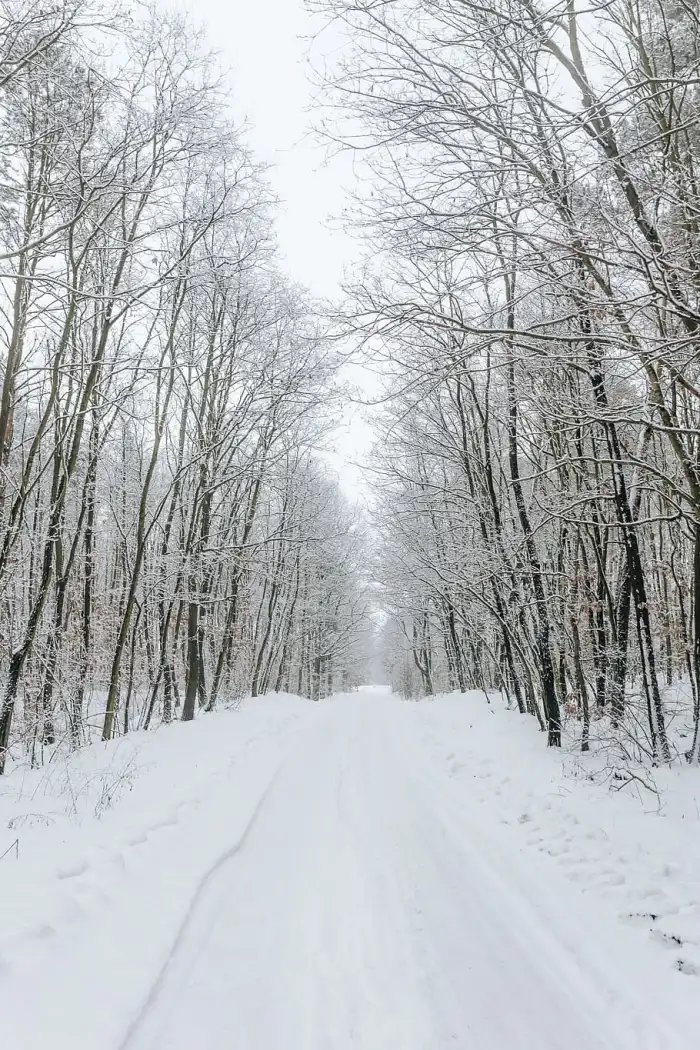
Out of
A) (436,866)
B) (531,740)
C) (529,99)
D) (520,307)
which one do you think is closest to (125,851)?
(436,866)

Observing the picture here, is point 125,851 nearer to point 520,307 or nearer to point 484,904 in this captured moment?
point 484,904

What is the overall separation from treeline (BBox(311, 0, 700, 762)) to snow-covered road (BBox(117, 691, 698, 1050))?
3.10 m

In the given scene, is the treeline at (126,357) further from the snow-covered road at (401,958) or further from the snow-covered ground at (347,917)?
the snow-covered road at (401,958)

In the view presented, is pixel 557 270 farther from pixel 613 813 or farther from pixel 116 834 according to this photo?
pixel 116 834

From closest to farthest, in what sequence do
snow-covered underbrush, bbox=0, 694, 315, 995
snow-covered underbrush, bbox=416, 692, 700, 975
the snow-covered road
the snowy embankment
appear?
the snow-covered road < the snowy embankment < snow-covered underbrush, bbox=0, 694, 315, 995 < snow-covered underbrush, bbox=416, 692, 700, 975

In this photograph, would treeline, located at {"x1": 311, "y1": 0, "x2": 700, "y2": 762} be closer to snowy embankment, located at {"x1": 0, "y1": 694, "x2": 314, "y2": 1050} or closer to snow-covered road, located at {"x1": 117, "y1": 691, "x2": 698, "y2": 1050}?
snow-covered road, located at {"x1": 117, "y1": 691, "x2": 698, "y2": 1050}

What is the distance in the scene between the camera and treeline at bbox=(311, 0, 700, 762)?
13.5 ft

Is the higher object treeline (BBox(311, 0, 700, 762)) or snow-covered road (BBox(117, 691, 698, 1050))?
treeline (BBox(311, 0, 700, 762))

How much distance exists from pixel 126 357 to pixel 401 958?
9.19 m

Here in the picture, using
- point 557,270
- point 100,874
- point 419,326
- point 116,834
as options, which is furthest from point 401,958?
point 557,270

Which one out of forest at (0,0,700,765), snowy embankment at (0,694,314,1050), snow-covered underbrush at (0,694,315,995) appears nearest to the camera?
snowy embankment at (0,694,314,1050)

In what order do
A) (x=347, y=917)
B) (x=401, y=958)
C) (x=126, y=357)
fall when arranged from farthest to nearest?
(x=126, y=357) < (x=347, y=917) < (x=401, y=958)

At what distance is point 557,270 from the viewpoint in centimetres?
552

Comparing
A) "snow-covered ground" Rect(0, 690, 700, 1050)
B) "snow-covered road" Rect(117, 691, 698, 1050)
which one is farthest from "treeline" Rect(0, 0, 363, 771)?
"snow-covered road" Rect(117, 691, 698, 1050)
